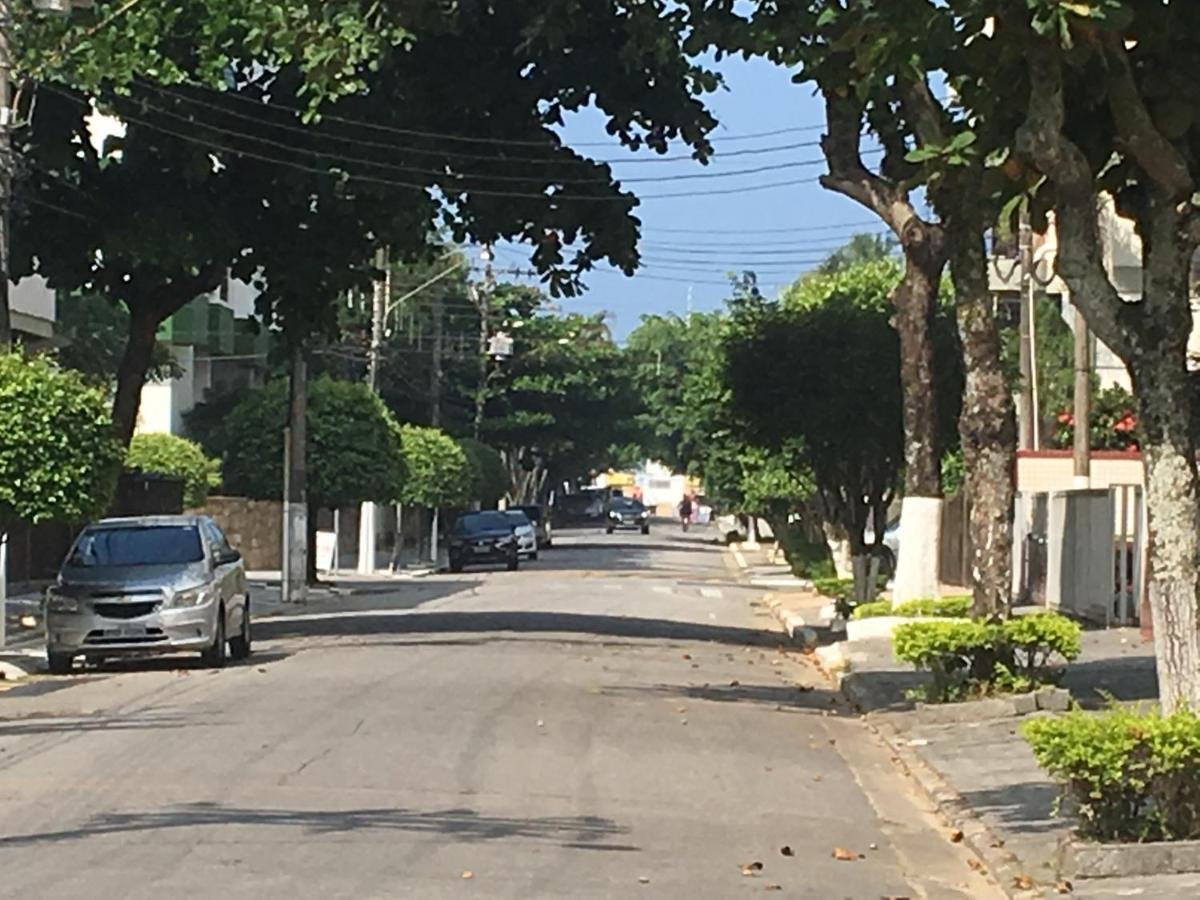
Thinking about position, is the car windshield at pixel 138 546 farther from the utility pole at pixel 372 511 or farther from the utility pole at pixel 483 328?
the utility pole at pixel 483 328

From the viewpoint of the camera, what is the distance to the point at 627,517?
112 metres

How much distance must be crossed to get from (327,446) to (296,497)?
8.84m

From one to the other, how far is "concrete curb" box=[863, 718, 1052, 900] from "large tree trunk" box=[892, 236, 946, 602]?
8.84 m

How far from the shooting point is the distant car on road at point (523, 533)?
62.4 meters

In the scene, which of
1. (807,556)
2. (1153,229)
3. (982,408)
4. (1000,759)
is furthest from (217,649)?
(807,556)

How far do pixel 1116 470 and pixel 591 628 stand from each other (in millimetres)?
17789

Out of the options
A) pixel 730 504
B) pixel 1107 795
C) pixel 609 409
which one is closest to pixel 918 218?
pixel 1107 795

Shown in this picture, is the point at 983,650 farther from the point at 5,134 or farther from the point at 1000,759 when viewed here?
the point at 5,134

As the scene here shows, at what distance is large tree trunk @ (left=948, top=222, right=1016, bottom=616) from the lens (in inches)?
904

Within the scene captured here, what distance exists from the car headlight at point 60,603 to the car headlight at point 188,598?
98 centimetres

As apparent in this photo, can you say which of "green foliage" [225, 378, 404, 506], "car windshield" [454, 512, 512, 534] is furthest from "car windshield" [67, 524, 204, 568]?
"car windshield" [454, 512, 512, 534]

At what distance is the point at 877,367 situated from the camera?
3491 cm

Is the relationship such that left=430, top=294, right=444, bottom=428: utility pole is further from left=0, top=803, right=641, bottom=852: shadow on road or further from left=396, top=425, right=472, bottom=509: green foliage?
left=0, top=803, right=641, bottom=852: shadow on road

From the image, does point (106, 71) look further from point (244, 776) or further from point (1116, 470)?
point (1116, 470)
